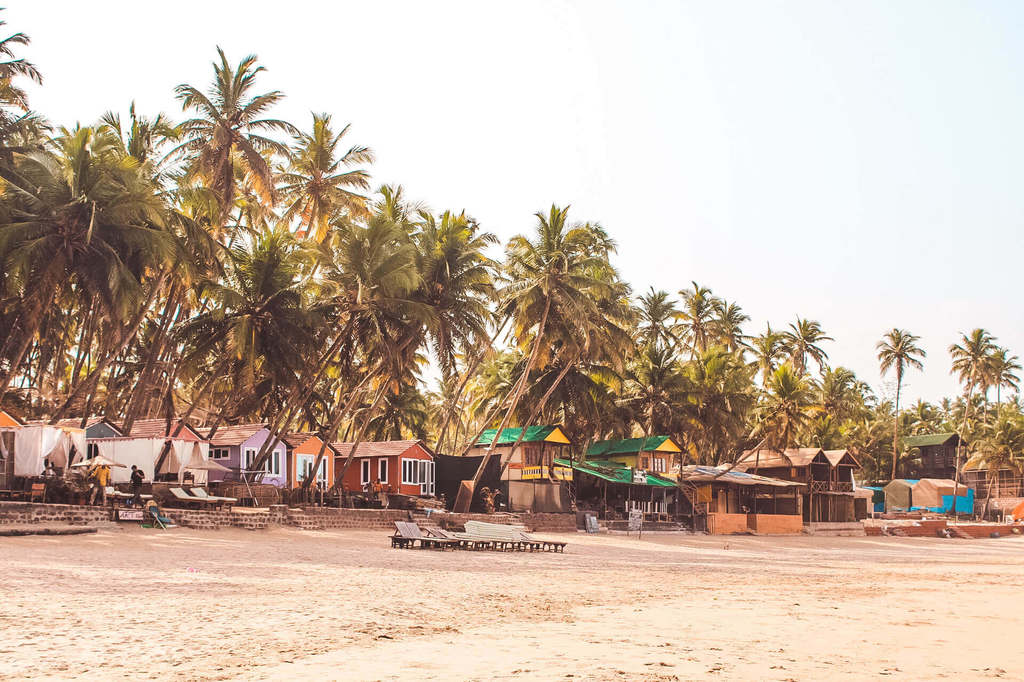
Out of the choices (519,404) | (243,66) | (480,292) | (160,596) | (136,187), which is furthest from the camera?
(519,404)

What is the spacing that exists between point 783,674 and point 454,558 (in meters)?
13.5

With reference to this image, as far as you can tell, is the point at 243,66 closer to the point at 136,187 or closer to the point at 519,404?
the point at 136,187

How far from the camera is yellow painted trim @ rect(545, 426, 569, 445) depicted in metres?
43.6

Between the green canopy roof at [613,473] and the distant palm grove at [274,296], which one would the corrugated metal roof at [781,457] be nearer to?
the distant palm grove at [274,296]

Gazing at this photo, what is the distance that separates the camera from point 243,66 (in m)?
33.3

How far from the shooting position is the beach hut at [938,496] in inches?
2869

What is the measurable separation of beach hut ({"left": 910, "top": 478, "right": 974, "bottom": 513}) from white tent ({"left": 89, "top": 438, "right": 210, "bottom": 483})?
59639 mm

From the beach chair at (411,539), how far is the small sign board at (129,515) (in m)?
6.30

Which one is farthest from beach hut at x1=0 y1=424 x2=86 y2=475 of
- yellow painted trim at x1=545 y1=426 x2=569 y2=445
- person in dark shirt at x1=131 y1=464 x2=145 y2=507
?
yellow painted trim at x1=545 y1=426 x2=569 y2=445

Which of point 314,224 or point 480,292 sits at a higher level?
point 314,224

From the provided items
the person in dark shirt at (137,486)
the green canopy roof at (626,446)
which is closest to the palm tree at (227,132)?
the person in dark shirt at (137,486)

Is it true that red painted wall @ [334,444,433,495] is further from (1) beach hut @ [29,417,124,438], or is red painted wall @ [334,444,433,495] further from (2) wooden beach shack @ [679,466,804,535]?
(2) wooden beach shack @ [679,466,804,535]

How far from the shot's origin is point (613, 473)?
4369 cm

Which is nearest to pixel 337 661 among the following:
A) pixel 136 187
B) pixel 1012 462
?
pixel 136 187
